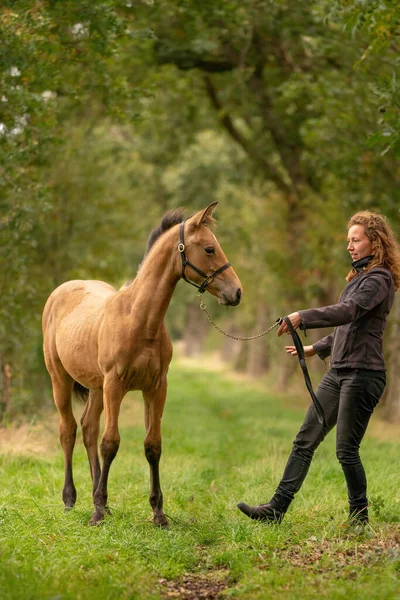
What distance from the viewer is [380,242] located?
254 inches

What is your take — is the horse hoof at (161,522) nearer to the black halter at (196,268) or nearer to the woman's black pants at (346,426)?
the woman's black pants at (346,426)

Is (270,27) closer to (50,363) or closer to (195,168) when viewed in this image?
(50,363)

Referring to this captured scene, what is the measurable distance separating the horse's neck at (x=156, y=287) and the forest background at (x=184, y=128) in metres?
2.86

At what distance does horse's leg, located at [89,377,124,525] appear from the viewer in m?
7.09

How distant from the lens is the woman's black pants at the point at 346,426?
631 centimetres

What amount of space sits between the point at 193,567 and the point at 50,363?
3600mm

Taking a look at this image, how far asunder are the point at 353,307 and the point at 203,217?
61.7 inches

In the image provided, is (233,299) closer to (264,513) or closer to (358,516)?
(264,513)

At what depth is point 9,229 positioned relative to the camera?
40.2 ft

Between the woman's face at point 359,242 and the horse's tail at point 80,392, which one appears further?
the horse's tail at point 80,392

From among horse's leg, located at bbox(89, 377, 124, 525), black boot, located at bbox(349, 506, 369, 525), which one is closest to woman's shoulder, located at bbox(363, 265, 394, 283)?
black boot, located at bbox(349, 506, 369, 525)

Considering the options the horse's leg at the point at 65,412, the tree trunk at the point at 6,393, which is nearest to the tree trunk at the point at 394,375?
the tree trunk at the point at 6,393

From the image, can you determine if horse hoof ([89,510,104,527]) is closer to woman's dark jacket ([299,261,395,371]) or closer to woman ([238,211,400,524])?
woman ([238,211,400,524])

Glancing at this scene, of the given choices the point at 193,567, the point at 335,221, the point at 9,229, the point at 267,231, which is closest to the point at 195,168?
the point at 267,231
